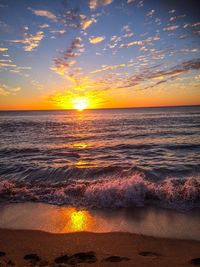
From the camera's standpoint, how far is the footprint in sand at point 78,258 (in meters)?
3.86

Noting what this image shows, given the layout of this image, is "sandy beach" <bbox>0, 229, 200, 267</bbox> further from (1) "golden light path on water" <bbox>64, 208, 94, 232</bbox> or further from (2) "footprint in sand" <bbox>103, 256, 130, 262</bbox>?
(1) "golden light path on water" <bbox>64, 208, 94, 232</bbox>

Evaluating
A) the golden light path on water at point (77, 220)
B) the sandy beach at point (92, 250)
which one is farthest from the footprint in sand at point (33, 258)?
the golden light path on water at point (77, 220)

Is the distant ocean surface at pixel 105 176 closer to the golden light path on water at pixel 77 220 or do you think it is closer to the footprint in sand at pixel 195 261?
the golden light path on water at pixel 77 220

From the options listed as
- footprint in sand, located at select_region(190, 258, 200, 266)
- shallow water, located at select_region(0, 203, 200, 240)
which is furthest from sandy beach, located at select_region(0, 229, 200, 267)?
shallow water, located at select_region(0, 203, 200, 240)

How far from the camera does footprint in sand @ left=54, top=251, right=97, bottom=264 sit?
152 inches

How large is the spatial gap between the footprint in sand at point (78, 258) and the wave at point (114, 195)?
2.46 meters

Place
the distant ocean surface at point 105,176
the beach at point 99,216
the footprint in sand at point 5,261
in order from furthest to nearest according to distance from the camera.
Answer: the distant ocean surface at point 105,176, the beach at point 99,216, the footprint in sand at point 5,261

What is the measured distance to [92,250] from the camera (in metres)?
4.27

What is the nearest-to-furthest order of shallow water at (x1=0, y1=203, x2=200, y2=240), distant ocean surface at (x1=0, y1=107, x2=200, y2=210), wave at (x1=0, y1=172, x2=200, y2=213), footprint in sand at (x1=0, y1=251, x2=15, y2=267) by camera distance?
footprint in sand at (x1=0, y1=251, x2=15, y2=267), shallow water at (x1=0, y1=203, x2=200, y2=240), wave at (x1=0, y1=172, x2=200, y2=213), distant ocean surface at (x1=0, y1=107, x2=200, y2=210)

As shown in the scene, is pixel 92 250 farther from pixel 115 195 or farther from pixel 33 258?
pixel 115 195

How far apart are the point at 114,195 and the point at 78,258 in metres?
3.15

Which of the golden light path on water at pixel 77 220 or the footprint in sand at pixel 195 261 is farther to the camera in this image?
the golden light path on water at pixel 77 220

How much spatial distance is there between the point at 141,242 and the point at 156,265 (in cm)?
96

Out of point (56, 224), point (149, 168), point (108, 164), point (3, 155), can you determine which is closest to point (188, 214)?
point (56, 224)
